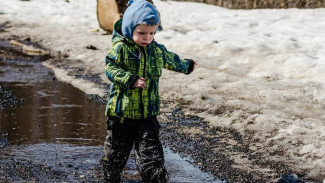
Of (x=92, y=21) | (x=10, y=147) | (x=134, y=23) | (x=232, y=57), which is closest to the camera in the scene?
(x=134, y=23)

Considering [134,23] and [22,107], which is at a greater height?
[134,23]

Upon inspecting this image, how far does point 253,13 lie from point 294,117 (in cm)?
994

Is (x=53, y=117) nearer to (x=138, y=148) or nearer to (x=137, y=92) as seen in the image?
(x=138, y=148)

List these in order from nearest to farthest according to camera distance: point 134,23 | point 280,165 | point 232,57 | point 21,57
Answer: point 134,23 → point 280,165 → point 232,57 → point 21,57

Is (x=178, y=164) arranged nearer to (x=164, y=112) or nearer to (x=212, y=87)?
(x=164, y=112)

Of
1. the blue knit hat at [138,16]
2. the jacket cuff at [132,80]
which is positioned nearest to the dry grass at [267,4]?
the blue knit hat at [138,16]

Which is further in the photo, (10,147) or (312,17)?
(312,17)

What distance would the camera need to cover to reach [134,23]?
3.98m

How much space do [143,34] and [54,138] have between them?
88.3 inches

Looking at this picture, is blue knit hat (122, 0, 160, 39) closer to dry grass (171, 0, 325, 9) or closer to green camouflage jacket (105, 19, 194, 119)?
green camouflage jacket (105, 19, 194, 119)

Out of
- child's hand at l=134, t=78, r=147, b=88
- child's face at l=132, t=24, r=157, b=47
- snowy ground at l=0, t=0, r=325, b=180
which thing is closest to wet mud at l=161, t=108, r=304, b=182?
snowy ground at l=0, t=0, r=325, b=180

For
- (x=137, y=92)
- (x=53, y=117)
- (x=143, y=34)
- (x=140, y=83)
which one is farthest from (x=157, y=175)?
(x=53, y=117)

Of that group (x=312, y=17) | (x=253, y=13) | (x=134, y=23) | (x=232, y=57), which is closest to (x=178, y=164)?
(x=134, y=23)

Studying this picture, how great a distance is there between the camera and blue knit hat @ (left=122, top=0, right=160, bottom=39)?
12.9ft
